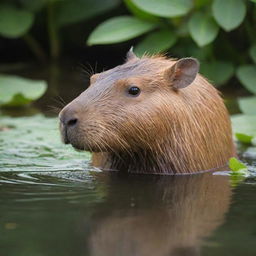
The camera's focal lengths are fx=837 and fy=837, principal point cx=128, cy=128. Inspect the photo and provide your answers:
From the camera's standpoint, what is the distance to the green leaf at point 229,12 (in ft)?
32.0

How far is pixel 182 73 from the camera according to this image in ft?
23.8

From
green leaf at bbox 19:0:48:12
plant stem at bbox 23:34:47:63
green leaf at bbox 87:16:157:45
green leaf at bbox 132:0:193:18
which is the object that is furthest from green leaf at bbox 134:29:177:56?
plant stem at bbox 23:34:47:63

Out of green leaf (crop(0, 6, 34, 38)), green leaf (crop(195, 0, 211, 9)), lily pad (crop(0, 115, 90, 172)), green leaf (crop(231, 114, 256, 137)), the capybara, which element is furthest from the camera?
green leaf (crop(0, 6, 34, 38))

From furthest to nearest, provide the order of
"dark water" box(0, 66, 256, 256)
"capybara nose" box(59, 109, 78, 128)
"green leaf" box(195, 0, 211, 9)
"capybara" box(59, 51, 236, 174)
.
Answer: "green leaf" box(195, 0, 211, 9)
"capybara" box(59, 51, 236, 174)
"capybara nose" box(59, 109, 78, 128)
"dark water" box(0, 66, 256, 256)

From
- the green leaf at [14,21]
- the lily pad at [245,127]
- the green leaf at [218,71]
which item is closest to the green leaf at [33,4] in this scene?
the green leaf at [14,21]

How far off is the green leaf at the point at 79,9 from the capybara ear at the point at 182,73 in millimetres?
5162

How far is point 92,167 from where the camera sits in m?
7.74

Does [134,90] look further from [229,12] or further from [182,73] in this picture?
[229,12]

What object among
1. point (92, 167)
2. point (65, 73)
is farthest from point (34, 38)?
point (92, 167)

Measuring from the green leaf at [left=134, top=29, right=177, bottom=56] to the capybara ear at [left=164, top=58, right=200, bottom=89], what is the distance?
3350mm

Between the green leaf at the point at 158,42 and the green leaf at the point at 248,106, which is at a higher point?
the green leaf at the point at 158,42

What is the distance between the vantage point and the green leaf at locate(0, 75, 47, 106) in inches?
400

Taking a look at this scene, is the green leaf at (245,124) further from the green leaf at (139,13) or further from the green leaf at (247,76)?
the green leaf at (139,13)

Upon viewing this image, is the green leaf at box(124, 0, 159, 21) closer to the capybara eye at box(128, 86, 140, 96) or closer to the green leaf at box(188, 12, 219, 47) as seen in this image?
the green leaf at box(188, 12, 219, 47)
